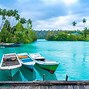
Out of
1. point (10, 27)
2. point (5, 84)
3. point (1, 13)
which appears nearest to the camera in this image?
point (5, 84)

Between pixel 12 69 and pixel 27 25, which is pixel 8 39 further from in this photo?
pixel 12 69

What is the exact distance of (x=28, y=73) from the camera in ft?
55.0

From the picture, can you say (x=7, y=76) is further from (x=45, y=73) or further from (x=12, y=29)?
(x=12, y=29)

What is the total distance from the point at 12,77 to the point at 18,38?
5823cm

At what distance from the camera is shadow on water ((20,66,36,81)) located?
53.7 feet

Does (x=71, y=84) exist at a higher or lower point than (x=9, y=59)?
higher

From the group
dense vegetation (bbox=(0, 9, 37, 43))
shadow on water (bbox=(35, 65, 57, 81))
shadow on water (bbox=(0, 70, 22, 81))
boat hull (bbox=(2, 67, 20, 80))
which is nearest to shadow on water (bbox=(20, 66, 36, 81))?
A: shadow on water (bbox=(35, 65, 57, 81))

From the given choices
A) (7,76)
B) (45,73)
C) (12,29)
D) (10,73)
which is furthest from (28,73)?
(12,29)

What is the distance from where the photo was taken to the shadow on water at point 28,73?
644 inches

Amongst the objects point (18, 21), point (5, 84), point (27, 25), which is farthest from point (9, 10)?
point (5, 84)

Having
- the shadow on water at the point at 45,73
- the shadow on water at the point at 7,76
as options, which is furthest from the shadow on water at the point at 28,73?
the shadow on water at the point at 7,76

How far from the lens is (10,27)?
73812 millimetres

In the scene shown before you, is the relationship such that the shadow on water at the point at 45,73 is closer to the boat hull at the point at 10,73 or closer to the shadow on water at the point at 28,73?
the shadow on water at the point at 28,73

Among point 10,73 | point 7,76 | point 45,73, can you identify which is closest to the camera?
point 10,73
